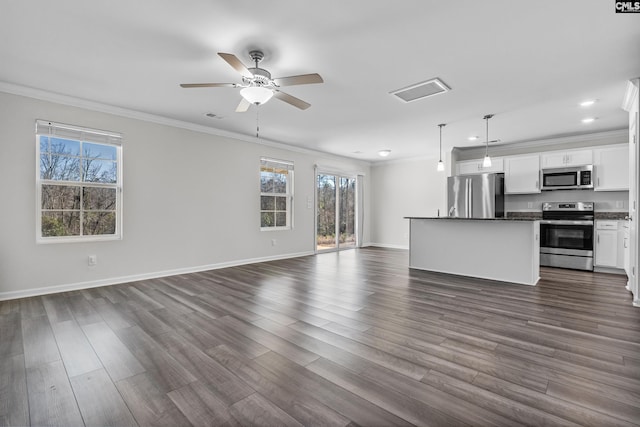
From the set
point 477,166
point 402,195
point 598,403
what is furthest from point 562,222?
point 598,403

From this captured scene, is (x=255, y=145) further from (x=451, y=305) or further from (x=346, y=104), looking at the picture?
(x=451, y=305)

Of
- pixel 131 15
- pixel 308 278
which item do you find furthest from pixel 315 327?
pixel 131 15

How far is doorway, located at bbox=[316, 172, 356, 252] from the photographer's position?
7.81 metres

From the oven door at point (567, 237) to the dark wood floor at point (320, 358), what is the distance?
2.00 meters

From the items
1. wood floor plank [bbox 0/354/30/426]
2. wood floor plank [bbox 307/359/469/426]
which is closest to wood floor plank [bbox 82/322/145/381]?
wood floor plank [bbox 0/354/30/426]

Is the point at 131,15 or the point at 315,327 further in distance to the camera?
the point at 315,327

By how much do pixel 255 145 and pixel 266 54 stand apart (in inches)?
135

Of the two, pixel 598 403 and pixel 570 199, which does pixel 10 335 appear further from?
pixel 570 199

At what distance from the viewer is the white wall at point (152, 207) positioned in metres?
3.68

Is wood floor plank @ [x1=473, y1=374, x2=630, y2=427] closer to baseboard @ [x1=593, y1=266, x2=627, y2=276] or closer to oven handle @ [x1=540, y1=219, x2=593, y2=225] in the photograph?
oven handle @ [x1=540, y1=219, x2=593, y2=225]

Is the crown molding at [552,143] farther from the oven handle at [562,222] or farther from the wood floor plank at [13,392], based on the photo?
the wood floor plank at [13,392]

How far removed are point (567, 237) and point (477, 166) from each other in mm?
2268

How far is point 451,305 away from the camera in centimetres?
339

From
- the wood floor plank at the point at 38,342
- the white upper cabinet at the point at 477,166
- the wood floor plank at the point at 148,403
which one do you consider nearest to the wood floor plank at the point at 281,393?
the wood floor plank at the point at 148,403
